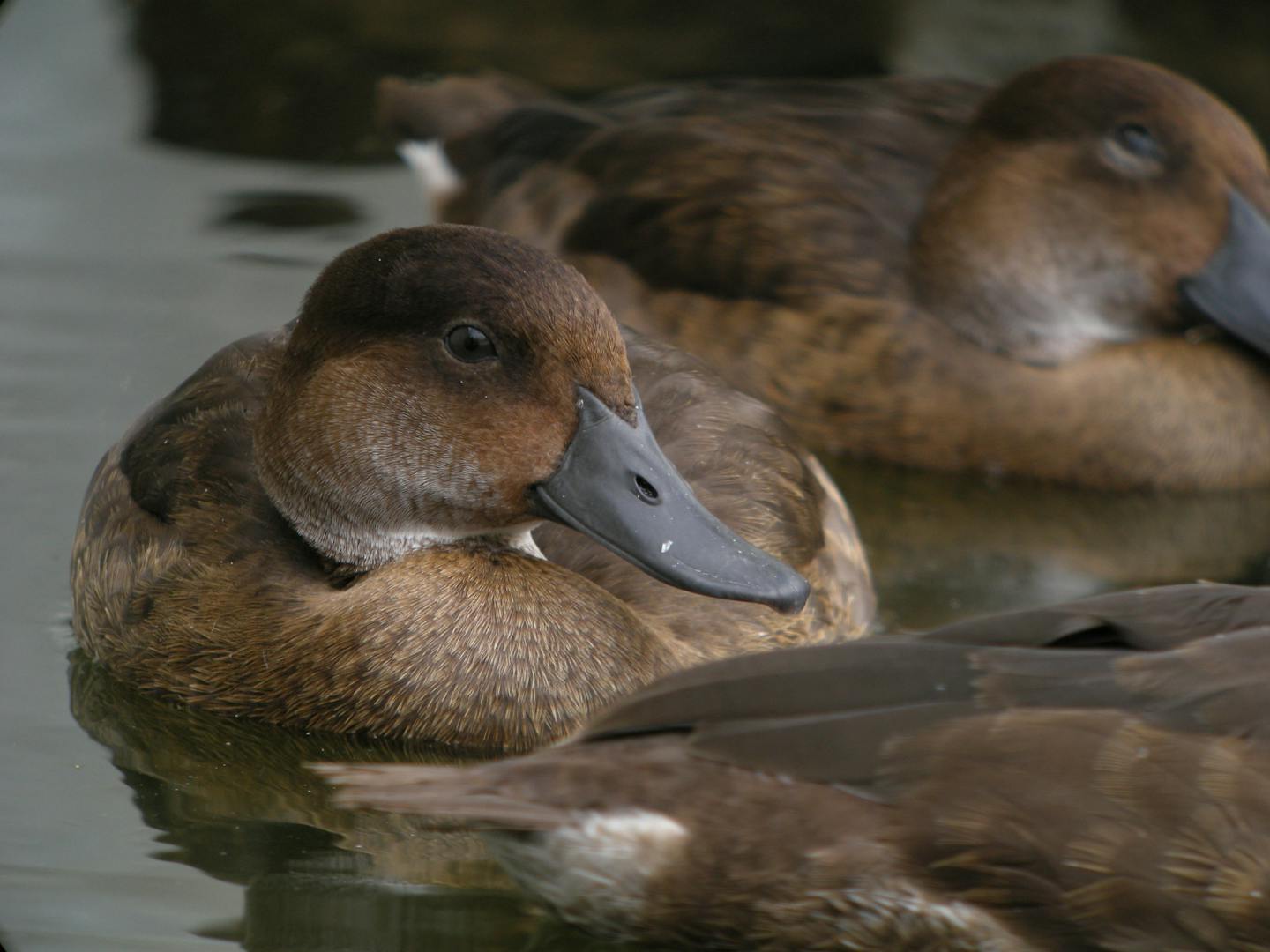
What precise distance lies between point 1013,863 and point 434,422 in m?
1.58

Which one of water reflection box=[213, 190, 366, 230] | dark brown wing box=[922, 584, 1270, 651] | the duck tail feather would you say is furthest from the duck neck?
the duck tail feather

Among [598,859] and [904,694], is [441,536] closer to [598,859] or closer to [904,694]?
[598,859]

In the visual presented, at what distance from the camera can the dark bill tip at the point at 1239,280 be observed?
6039mm

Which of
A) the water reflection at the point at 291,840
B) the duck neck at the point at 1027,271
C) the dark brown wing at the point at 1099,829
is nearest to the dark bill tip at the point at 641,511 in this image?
the water reflection at the point at 291,840

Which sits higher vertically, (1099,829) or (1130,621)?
(1130,621)

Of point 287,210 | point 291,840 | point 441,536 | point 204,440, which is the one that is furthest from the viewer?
point 287,210

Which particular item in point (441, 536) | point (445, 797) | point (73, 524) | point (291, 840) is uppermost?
point (445, 797)

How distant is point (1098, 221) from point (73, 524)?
3.07 meters

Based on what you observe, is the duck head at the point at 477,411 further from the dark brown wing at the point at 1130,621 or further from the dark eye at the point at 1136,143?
the dark eye at the point at 1136,143

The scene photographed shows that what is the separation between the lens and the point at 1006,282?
613cm

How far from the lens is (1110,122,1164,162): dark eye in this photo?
606 cm

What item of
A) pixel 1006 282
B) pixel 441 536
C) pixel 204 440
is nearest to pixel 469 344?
pixel 441 536

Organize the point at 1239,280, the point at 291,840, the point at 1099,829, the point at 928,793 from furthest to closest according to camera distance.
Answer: the point at 1239,280
the point at 291,840
the point at 928,793
the point at 1099,829

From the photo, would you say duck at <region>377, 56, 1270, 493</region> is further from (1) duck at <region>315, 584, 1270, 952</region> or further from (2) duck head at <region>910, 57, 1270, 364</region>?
(1) duck at <region>315, 584, 1270, 952</region>
